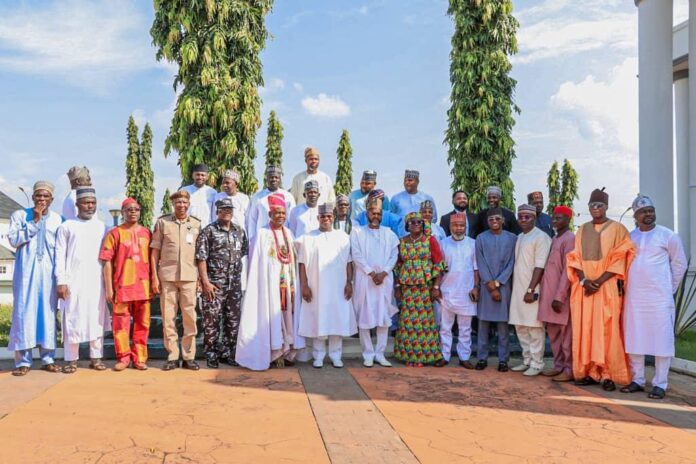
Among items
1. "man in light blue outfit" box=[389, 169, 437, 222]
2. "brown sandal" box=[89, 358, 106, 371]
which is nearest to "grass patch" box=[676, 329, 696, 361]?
"man in light blue outfit" box=[389, 169, 437, 222]

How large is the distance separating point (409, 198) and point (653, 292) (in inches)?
130

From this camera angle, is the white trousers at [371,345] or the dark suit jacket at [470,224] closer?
the white trousers at [371,345]

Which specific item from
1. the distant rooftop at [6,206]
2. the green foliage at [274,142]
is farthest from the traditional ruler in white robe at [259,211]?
the distant rooftop at [6,206]

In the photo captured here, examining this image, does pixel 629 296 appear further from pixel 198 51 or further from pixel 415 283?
pixel 198 51

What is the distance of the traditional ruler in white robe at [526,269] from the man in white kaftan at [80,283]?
463 centimetres

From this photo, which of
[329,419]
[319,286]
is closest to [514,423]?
[329,419]

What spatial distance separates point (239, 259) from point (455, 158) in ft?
36.2

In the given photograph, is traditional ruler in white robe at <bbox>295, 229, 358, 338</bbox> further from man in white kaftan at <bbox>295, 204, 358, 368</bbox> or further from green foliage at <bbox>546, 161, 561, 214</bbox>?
green foliage at <bbox>546, 161, 561, 214</bbox>

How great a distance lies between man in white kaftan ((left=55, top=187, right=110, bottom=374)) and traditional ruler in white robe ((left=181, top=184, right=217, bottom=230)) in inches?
57.8

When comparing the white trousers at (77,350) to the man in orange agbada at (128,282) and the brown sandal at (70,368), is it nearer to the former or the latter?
the brown sandal at (70,368)

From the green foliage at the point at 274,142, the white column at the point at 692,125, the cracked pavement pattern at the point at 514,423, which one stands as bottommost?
the cracked pavement pattern at the point at 514,423

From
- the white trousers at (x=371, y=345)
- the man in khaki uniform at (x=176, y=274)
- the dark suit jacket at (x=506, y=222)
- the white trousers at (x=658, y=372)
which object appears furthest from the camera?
the dark suit jacket at (x=506, y=222)

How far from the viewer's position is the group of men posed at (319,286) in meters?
5.62

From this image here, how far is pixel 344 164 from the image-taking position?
32406 mm
